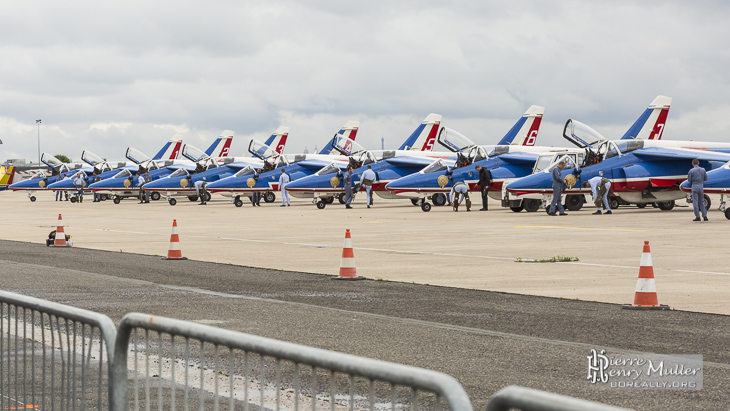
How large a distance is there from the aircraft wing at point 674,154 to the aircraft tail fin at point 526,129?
13461 mm

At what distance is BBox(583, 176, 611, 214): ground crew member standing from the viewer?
32.1 meters

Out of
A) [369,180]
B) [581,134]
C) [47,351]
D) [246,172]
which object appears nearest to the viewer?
[47,351]

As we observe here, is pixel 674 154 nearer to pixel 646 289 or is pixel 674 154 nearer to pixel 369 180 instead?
pixel 369 180

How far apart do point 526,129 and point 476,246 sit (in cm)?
2946

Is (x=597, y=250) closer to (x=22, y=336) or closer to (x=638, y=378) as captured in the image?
(x=638, y=378)

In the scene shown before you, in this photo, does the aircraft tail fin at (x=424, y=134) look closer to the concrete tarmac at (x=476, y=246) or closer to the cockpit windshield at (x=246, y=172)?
the cockpit windshield at (x=246, y=172)

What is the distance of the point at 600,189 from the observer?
106 ft

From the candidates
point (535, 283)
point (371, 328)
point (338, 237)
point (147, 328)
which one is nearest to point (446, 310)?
point (371, 328)

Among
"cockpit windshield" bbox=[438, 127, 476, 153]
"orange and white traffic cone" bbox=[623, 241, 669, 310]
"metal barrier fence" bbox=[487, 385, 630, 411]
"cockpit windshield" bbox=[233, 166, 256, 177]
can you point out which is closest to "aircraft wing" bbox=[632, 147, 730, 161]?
"cockpit windshield" bbox=[438, 127, 476, 153]

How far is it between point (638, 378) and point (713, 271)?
7.87m

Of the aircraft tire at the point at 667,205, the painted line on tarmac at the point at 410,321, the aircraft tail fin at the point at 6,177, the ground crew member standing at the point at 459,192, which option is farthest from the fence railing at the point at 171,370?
the aircraft tail fin at the point at 6,177

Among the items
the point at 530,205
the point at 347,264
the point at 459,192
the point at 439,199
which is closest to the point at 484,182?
the point at 459,192

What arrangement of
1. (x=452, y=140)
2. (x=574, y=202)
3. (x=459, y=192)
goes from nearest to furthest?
1. (x=574, y=202)
2. (x=459, y=192)
3. (x=452, y=140)

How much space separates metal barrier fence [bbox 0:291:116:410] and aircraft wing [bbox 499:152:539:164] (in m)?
34.7
